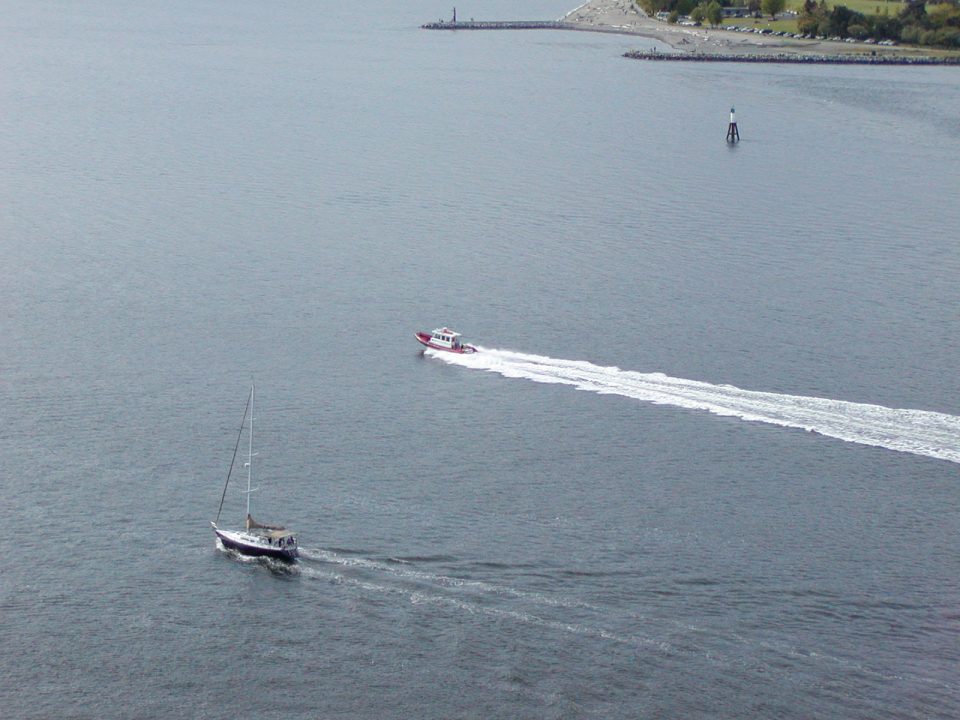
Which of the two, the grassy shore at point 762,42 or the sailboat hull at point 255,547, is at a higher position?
the grassy shore at point 762,42

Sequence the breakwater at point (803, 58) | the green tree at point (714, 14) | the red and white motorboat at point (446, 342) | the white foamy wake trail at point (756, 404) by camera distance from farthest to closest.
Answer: the green tree at point (714, 14) → the breakwater at point (803, 58) → the red and white motorboat at point (446, 342) → the white foamy wake trail at point (756, 404)

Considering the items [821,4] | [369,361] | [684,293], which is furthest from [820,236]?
[821,4]

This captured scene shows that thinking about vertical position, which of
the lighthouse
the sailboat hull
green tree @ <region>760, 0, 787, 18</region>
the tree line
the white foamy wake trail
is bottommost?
the sailboat hull

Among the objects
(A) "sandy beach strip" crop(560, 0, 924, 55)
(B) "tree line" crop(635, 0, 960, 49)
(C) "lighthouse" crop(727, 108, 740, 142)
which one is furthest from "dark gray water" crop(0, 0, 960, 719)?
(B) "tree line" crop(635, 0, 960, 49)

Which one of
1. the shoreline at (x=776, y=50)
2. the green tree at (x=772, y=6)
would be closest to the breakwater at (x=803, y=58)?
the shoreline at (x=776, y=50)

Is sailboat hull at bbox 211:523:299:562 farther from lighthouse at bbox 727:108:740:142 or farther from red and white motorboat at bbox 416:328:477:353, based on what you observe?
lighthouse at bbox 727:108:740:142

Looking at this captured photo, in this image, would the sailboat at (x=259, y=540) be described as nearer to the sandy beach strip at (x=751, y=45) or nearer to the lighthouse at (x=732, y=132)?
the lighthouse at (x=732, y=132)

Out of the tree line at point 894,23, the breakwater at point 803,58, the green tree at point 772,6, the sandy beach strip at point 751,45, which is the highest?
the green tree at point 772,6
